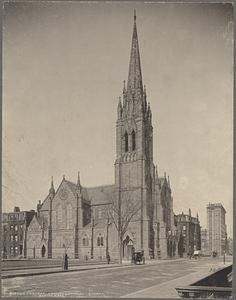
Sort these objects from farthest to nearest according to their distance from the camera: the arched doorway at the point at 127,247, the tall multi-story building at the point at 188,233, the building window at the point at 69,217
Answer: the building window at the point at 69,217 < the arched doorway at the point at 127,247 < the tall multi-story building at the point at 188,233

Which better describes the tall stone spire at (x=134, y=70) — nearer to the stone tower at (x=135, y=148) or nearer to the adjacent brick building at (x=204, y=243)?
the stone tower at (x=135, y=148)

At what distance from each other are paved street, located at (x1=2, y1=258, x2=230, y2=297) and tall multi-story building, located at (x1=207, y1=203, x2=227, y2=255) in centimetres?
15

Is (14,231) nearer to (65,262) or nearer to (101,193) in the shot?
(65,262)

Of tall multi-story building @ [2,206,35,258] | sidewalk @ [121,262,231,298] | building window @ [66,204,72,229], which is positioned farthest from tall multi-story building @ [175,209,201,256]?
tall multi-story building @ [2,206,35,258]

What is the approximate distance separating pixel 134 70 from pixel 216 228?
1880mm

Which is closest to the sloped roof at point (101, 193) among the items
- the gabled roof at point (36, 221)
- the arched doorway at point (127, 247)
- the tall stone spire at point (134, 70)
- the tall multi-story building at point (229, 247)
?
the arched doorway at point (127, 247)

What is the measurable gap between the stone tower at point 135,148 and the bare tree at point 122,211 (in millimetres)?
25

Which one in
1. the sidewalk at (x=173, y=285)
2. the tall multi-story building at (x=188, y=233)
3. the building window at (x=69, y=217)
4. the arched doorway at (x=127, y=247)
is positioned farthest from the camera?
the building window at (x=69, y=217)

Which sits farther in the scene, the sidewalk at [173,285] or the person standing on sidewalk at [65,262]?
the person standing on sidewalk at [65,262]

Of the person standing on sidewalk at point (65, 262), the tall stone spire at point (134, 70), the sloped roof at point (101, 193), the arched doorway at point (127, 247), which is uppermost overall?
the tall stone spire at point (134, 70)

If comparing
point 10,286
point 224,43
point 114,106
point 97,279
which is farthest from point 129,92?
point 10,286

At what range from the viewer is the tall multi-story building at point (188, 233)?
18.7ft

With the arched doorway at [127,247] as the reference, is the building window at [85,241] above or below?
above

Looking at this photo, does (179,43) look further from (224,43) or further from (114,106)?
(114,106)
